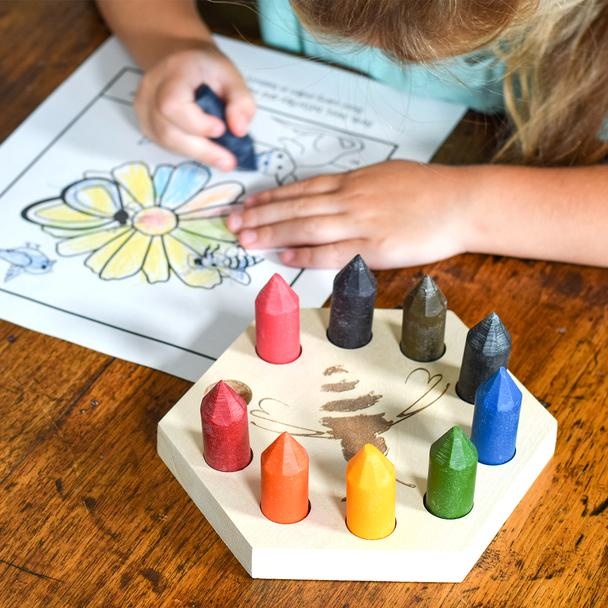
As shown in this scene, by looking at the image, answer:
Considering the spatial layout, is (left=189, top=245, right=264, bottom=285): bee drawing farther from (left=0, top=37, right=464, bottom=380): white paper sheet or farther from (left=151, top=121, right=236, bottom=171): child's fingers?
(left=151, top=121, right=236, bottom=171): child's fingers

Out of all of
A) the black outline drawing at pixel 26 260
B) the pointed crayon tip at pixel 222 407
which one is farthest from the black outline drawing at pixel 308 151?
the pointed crayon tip at pixel 222 407

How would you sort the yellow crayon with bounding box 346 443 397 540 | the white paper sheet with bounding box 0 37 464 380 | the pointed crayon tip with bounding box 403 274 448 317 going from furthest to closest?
1. the white paper sheet with bounding box 0 37 464 380
2. the pointed crayon tip with bounding box 403 274 448 317
3. the yellow crayon with bounding box 346 443 397 540

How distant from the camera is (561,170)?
97 centimetres

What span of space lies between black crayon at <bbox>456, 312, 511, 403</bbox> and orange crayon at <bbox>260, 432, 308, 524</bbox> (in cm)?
15

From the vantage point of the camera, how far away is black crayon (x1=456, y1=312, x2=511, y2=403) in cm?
74

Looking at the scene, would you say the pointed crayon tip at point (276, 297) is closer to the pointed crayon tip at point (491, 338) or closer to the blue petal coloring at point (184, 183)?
the pointed crayon tip at point (491, 338)

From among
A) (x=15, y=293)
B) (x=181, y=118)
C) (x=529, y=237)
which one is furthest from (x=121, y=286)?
(x=529, y=237)

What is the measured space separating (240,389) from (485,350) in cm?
19

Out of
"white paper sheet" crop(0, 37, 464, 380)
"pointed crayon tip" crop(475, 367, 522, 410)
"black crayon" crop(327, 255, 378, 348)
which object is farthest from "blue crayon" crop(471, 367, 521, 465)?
"white paper sheet" crop(0, 37, 464, 380)

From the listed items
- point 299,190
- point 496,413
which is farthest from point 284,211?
point 496,413

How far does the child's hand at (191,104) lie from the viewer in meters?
1.04

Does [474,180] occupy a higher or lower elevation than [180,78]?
lower

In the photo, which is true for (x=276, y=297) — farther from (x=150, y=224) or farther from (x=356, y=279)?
(x=150, y=224)

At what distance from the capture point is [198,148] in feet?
3.39
